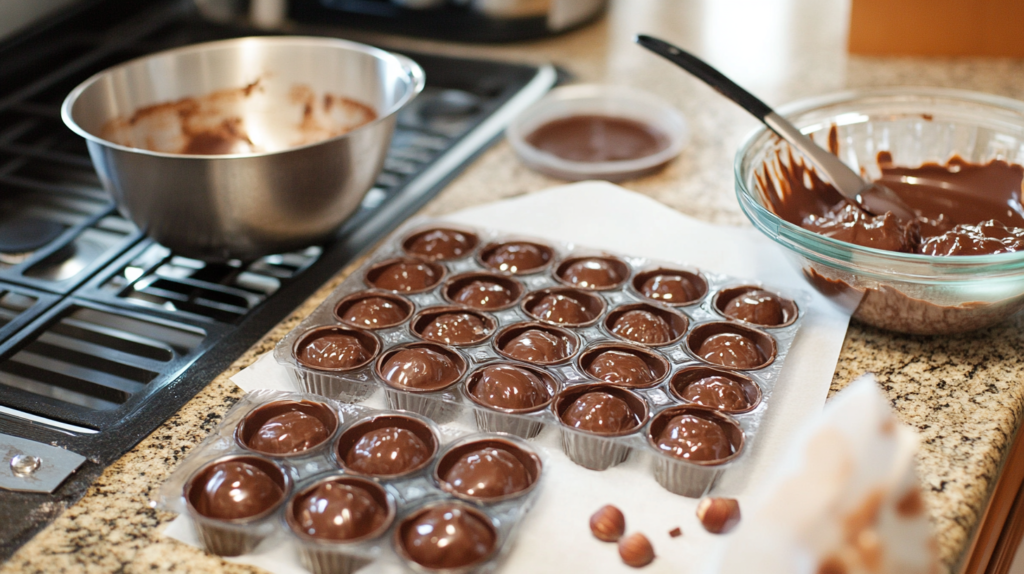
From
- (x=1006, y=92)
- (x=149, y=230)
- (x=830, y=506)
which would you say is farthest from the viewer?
(x=1006, y=92)

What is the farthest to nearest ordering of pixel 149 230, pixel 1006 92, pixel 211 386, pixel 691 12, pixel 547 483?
pixel 691 12 < pixel 1006 92 < pixel 149 230 < pixel 211 386 < pixel 547 483

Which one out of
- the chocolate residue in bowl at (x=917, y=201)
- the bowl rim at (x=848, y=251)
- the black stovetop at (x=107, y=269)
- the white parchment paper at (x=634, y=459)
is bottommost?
the white parchment paper at (x=634, y=459)

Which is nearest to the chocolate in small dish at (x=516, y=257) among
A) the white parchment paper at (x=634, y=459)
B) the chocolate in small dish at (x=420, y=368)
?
the white parchment paper at (x=634, y=459)

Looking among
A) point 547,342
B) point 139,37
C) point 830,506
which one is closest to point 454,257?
point 547,342

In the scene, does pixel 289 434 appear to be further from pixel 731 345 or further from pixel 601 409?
pixel 731 345

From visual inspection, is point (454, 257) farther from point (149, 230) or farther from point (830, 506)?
point (830, 506)

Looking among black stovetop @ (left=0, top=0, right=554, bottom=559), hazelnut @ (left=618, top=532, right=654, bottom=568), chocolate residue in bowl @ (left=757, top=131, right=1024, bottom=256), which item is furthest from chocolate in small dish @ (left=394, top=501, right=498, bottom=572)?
chocolate residue in bowl @ (left=757, top=131, right=1024, bottom=256)

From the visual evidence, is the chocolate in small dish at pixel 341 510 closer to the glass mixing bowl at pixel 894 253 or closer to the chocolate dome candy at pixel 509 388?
the chocolate dome candy at pixel 509 388

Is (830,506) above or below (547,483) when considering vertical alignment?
above
